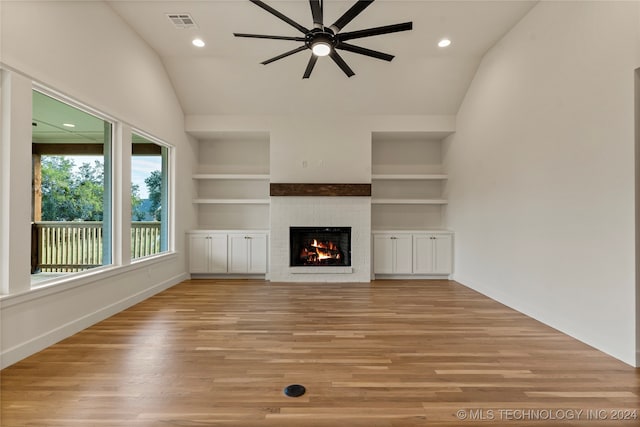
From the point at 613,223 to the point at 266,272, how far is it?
4.70 meters

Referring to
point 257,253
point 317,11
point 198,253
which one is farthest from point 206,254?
point 317,11

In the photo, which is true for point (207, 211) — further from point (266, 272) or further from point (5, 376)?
point (5, 376)

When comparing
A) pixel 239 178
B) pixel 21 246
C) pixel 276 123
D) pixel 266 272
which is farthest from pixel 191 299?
pixel 276 123

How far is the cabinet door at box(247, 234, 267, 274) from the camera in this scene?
5363 millimetres

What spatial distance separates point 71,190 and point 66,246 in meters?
0.60

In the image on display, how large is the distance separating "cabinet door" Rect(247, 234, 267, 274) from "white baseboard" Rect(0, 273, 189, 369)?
5.40ft

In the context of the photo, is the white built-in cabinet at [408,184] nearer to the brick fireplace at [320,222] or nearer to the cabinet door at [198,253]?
the brick fireplace at [320,222]

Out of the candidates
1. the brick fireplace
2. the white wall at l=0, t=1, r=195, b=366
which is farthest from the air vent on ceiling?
the brick fireplace

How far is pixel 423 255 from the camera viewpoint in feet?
17.6

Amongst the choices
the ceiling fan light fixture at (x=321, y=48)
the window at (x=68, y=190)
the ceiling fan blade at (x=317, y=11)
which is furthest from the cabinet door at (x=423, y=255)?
the window at (x=68, y=190)

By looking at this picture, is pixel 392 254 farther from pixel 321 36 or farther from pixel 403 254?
pixel 321 36

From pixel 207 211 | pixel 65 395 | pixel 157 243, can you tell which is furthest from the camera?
pixel 207 211

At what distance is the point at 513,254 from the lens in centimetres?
371

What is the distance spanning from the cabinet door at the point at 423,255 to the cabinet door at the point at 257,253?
2.83 meters
